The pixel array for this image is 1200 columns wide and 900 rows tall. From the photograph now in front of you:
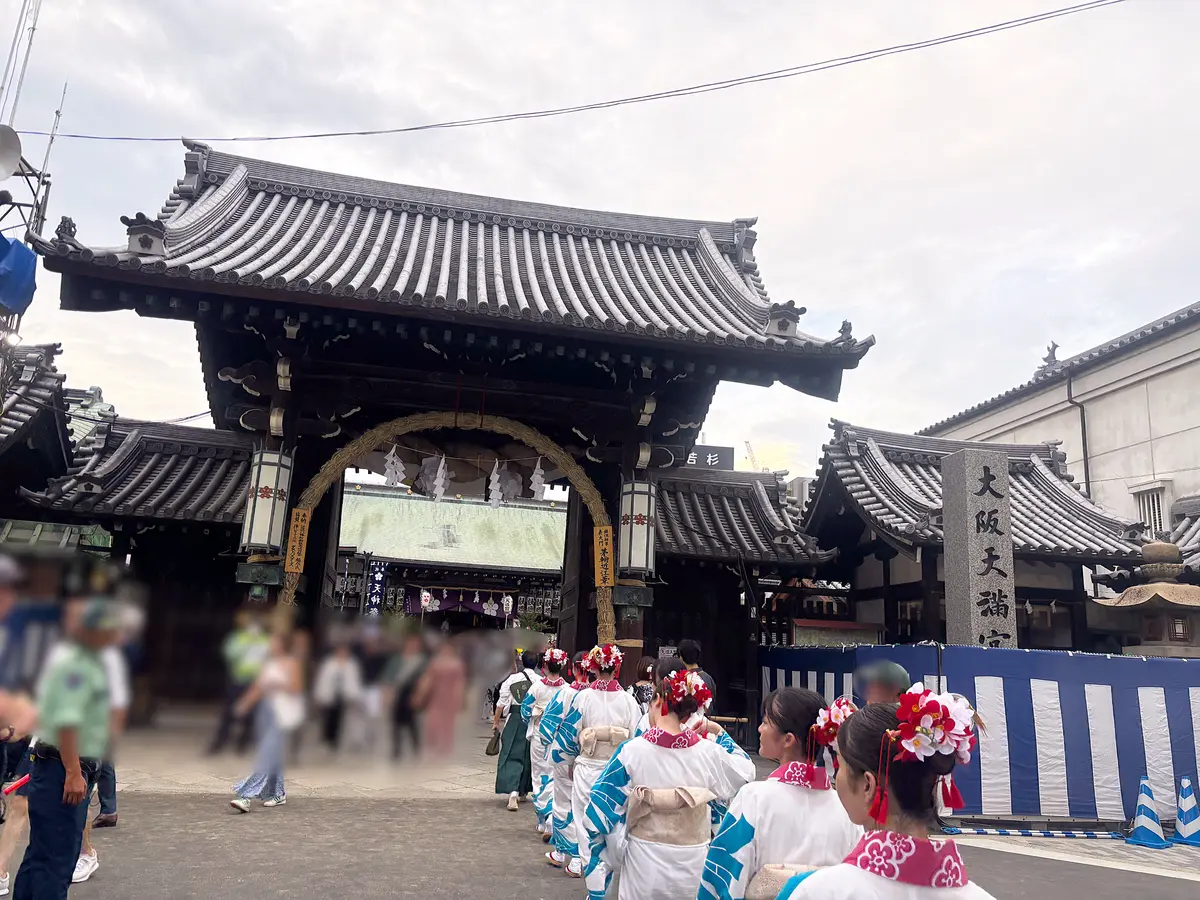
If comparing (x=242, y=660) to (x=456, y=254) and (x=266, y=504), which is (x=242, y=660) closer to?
(x=266, y=504)

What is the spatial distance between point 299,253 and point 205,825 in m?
6.68

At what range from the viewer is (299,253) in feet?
34.7

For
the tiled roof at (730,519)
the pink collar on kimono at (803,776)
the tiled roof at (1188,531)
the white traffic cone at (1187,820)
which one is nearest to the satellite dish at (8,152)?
the pink collar on kimono at (803,776)

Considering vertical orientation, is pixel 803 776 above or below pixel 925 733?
below

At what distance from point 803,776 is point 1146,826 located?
7463mm

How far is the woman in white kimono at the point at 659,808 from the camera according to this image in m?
3.98

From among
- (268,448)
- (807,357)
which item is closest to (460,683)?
(268,448)

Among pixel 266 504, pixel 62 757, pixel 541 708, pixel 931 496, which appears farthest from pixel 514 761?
pixel 931 496

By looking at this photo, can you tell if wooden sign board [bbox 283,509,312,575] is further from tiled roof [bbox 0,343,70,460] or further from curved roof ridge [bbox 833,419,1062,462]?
curved roof ridge [bbox 833,419,1062,462]

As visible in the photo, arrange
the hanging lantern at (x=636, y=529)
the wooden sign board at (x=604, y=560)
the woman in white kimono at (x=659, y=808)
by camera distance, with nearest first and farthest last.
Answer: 1. the woman in white kimono at (x=659, y=808)
2. the hanging lantern at (x=636, y=529)
3. the wooden sign board at (x=604, y=560)

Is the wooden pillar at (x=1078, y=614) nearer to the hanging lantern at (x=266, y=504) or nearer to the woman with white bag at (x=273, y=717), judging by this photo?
the woman with white bag at (x=273, y=717)

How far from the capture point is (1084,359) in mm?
23062

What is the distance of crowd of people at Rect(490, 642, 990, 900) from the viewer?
6.34 feet

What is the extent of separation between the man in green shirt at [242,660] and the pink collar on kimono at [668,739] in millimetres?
3889
